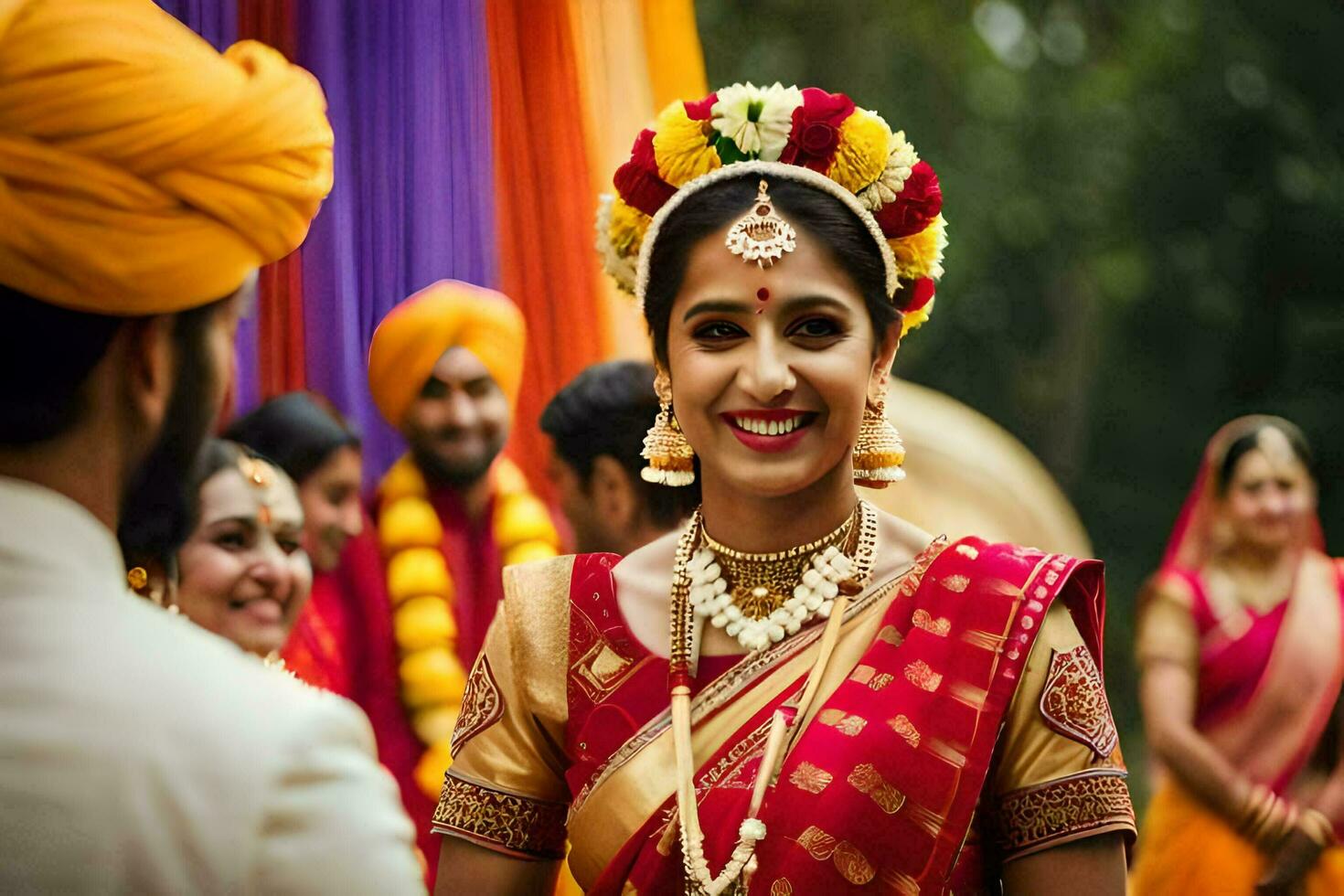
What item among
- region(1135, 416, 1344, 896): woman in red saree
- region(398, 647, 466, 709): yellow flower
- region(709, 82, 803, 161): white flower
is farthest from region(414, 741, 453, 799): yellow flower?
region(1135, 416, 1344, 896): woman in red saree

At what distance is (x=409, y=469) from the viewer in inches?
166

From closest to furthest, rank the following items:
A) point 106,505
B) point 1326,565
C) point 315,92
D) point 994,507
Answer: point 106,505, point 315,92, point 1326,565, point 994,507

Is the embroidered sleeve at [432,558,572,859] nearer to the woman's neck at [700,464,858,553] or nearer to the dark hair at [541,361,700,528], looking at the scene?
the woman's neck at [700,464,858,553]

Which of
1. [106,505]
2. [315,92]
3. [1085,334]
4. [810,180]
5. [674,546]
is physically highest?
[1085,334]

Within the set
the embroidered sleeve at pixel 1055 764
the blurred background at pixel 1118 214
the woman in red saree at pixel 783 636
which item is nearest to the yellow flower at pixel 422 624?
the woman in red saree at pixel 783 636

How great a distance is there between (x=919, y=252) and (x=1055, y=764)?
31.6 inches

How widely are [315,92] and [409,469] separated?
8.62ft

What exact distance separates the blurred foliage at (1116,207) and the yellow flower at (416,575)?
7610 millimetres

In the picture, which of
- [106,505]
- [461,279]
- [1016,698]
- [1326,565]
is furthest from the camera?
[1326,565]

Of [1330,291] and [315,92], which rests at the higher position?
[1330,291]

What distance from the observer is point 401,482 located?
13.8 ft

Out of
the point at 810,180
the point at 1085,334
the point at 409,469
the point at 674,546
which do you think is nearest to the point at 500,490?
the point at 409,469

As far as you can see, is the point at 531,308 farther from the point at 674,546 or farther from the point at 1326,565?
the point at 1326,565

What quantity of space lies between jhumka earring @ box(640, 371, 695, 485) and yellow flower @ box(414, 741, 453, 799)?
1435 millimetres
